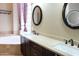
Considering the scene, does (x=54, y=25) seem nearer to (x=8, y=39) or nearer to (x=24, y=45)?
(x=24, y=45)

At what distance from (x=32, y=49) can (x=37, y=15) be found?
0.66 metres

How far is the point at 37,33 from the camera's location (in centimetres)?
257

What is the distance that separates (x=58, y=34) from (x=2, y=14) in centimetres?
107

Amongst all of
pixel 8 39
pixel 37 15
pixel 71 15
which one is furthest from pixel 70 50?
pixel 8 39

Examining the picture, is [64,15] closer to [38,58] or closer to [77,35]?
[77,35]

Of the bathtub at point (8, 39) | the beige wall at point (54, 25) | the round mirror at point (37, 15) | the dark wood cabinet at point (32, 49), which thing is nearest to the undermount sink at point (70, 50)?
the dark wood cabinet at point (32, 49)

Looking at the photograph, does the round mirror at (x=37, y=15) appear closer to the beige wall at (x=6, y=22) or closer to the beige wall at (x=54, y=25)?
the beige wall at (x=54, y=25)

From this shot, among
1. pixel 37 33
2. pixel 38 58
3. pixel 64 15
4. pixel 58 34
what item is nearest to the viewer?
pixel 38 58

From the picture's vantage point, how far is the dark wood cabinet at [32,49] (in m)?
1.59

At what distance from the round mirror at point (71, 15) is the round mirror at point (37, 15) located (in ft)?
1.90

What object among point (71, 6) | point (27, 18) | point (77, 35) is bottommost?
point (77, 35)

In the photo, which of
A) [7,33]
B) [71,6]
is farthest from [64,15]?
[7,33]

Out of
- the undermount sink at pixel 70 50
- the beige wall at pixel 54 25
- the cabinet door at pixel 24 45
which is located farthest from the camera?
the cabinet door at pixel 24 45

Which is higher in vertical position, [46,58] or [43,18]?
[43,18]
